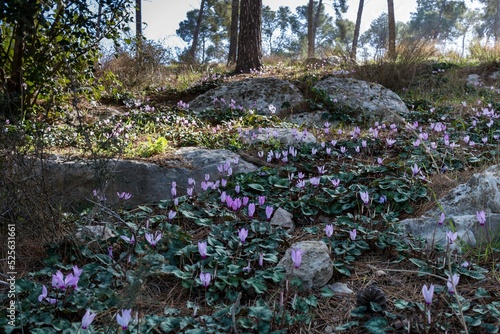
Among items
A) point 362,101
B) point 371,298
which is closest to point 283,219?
point 371,298

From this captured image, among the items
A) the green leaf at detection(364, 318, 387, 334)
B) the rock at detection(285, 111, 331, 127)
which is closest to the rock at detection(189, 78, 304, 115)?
the rock at detection(285, 111, 331, 127)

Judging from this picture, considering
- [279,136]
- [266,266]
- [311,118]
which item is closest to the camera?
[266,266]

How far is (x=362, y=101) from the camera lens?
699 cm

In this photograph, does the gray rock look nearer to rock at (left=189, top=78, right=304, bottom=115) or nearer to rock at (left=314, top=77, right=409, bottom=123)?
rock at (left=314, top=77, right=409, bottom=123)

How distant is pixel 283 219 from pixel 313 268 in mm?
886

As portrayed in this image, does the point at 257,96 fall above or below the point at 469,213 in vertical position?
above

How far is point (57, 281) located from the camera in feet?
5.95

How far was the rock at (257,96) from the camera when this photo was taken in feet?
26.9

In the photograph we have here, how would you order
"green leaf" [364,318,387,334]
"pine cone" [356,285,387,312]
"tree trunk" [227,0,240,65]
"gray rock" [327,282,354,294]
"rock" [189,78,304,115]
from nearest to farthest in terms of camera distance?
"green leaf" [364,318,387,334], "pine cone" [356,285,387,312], "gray rock" [327,282,354,294], "rock" [189,78,304,115], "tree trunk" [227,0,240,65]

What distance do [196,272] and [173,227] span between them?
579mm

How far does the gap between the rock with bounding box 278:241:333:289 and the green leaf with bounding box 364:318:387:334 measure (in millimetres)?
471

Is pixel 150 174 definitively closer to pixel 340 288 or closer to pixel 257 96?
pixel 340 288

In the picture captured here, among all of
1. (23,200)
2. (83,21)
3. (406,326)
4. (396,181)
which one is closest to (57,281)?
(23,200)

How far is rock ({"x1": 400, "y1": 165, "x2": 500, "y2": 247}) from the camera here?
2.57 metres
